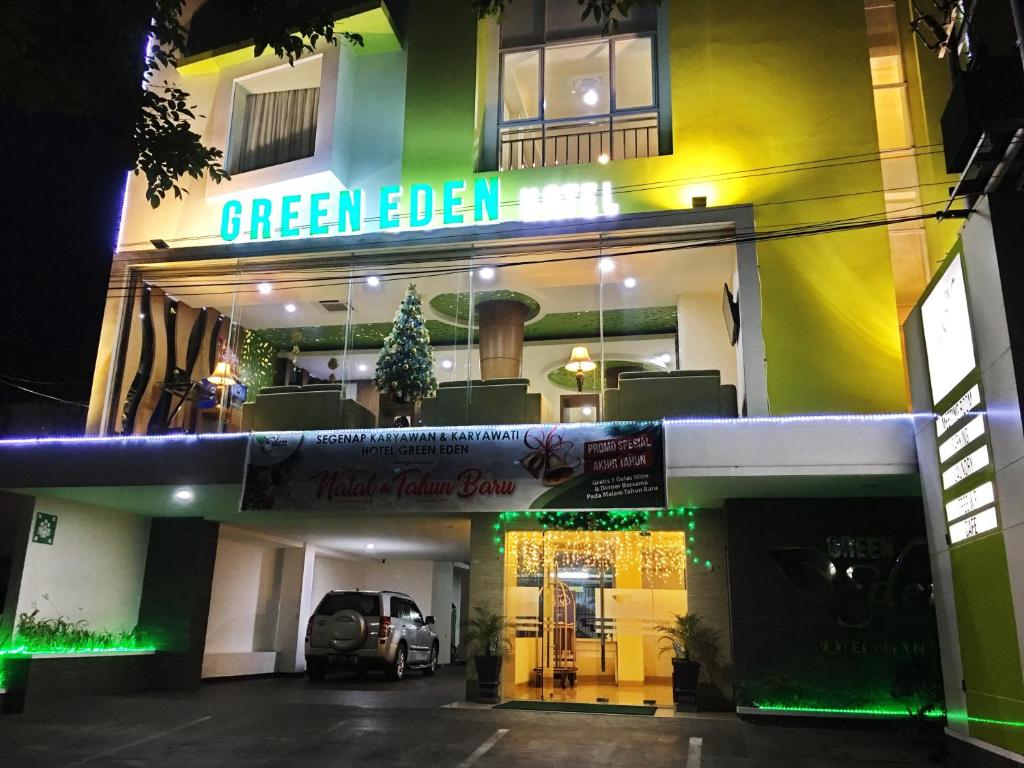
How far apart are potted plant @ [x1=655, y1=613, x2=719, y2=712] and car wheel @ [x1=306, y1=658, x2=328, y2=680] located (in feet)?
22.1

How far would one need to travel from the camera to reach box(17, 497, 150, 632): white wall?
462 inches

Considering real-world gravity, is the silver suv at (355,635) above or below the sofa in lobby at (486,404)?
below

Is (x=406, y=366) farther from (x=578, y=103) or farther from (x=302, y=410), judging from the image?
(x=578, y=103)

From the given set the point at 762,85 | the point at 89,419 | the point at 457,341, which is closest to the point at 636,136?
the point at 762,85

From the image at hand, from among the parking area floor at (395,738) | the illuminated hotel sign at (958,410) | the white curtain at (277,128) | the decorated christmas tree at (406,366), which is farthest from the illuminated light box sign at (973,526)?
the white curtain at (277,128)

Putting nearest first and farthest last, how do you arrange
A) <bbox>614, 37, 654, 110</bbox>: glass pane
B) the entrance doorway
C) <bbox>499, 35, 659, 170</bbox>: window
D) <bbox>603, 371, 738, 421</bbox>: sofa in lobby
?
<bbox>603, 371, 738, 421</bbox>: sofa in lobby, the entrance doorway, <bbox>499, 35, 659, 170</bbox>: window, <bbox>614, 37, 654, 110</bbox>: glass pane

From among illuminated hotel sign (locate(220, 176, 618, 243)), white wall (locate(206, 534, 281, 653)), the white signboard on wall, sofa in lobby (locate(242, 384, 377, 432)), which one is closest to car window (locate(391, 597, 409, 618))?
white wall (locate(206, 534, 281, 653))

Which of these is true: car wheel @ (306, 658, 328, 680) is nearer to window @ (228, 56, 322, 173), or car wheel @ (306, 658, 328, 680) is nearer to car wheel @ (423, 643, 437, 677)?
car wheel @ (423, 643, 437, 677)

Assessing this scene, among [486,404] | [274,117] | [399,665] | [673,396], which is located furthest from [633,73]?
[399,665]

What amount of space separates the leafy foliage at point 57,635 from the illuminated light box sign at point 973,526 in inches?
463

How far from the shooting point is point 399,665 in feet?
49.2

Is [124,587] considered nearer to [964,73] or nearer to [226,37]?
[226,37]

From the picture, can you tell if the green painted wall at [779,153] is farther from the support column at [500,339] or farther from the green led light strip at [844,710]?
the green led light strip at [844,710]

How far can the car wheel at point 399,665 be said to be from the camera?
14.8 m
